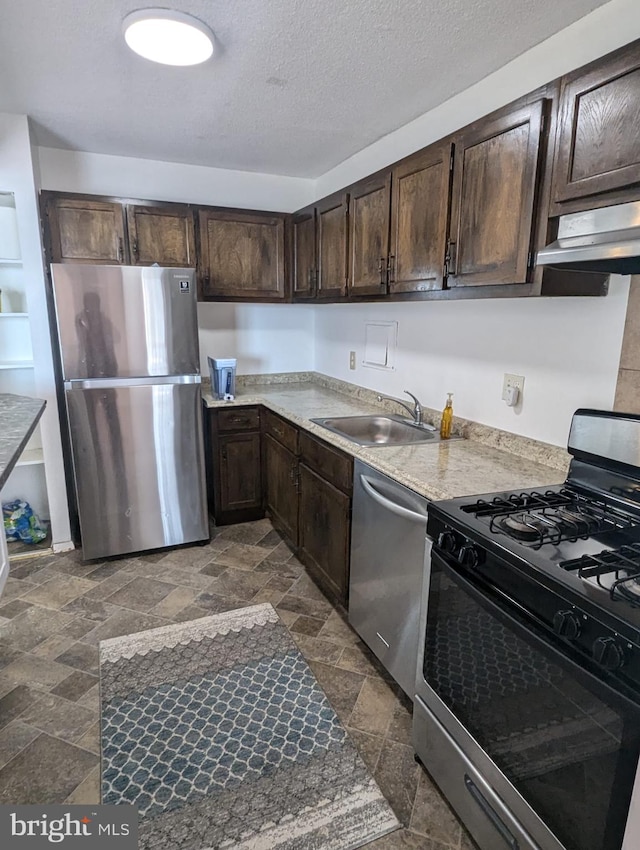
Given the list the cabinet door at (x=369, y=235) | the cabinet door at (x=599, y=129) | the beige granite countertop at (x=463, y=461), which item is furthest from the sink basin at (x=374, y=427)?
the cabinet door at (x=599, y=129)

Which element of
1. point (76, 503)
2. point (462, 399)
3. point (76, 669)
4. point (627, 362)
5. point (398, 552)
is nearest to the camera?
point (627, 362)

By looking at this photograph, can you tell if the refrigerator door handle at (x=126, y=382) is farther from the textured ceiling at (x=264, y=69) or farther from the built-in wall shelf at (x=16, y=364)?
the textured ceiling at (x=264, y=69)

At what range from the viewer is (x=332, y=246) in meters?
2.86

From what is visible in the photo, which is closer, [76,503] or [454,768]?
[454,768]

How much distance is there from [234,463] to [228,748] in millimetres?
1863

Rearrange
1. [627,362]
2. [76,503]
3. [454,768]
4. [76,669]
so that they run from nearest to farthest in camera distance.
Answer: [454,768]
[627,362]
[76,669]
[76,503]

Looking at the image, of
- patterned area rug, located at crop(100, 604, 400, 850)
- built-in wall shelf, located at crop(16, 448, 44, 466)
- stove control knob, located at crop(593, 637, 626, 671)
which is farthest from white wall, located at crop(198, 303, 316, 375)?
stove control knob, located at crop(593, 637, 626, 671)

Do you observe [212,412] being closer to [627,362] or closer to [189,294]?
[189,294]

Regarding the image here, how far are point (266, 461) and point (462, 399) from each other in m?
1.50

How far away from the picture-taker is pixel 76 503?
3.11 m

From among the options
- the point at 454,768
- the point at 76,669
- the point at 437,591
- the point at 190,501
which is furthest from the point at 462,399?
the point at 76,669

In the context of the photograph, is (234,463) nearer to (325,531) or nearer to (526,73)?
(325,531)

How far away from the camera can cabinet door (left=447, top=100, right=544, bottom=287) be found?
1.54 metres

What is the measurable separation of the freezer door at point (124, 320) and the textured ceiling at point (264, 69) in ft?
2.55
